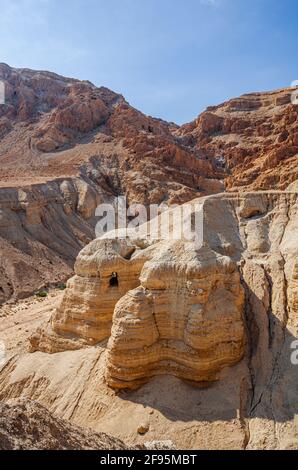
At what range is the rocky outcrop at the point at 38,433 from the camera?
233 inches

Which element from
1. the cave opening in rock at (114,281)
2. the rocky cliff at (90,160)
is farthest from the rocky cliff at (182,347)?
the rocky cliff at (90,160)

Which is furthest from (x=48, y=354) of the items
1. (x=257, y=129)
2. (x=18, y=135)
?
(x=257, y=129)

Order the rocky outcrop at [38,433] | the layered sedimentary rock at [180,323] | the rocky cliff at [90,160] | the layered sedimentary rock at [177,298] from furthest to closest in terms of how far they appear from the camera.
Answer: the rocky cliff at [90,160] → the layered sedimentary rock at [177,298] → the layered sedimentary rock at [180,323] → the rocky outcrop at [38,433]

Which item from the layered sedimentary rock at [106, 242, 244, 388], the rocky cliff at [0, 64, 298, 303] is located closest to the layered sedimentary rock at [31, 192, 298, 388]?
the layered sedimentary rock at [106, 242, 244, 388]

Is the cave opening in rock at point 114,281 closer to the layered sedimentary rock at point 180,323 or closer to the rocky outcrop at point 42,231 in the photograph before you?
the layered sedimentary rock at point 180,323

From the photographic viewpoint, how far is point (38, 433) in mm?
6320

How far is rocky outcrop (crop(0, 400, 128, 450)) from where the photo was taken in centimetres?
593

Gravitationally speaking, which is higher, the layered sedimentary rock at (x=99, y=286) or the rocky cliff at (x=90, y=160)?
the rocky cliff at (x=90, y=160)

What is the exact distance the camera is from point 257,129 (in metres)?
69.9

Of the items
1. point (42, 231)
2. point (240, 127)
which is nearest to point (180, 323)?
point (42, 231)

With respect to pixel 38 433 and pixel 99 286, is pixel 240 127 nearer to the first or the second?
pixel 99 286

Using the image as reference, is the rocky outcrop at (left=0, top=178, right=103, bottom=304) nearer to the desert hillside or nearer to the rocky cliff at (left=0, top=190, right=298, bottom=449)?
the desert hillside

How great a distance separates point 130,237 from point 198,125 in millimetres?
70455

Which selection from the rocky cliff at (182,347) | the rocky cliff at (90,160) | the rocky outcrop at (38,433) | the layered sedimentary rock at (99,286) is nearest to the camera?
the rocky outcrop at (38,433)
